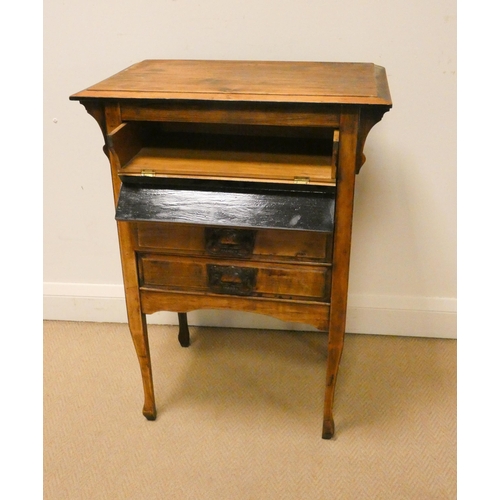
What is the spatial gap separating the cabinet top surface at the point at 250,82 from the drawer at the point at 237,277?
41 cm

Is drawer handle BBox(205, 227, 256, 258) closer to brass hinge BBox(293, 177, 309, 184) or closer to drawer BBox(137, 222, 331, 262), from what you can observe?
drawer BBox(137, 222, 331, 262)

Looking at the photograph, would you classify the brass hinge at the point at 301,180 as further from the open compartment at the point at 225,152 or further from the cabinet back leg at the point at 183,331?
the cabinet back leg at the point at 183,331

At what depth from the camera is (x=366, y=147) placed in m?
1.72

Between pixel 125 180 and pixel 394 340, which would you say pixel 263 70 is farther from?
pixel 394 340

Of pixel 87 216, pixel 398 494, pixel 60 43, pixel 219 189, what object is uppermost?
pixel 60 43

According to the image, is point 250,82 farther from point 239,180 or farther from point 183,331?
point 183,331

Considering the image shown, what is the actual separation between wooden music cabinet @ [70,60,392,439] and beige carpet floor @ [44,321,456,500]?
0.15m

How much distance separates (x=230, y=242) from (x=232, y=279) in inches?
4.2

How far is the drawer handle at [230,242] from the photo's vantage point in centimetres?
130

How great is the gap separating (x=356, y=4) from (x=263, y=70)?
39 cm

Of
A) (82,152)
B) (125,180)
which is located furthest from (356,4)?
(82,152)

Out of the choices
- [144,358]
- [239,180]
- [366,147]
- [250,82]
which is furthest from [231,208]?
[366,147]

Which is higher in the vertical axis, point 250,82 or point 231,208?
point 250,82

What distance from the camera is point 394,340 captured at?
1.96m
